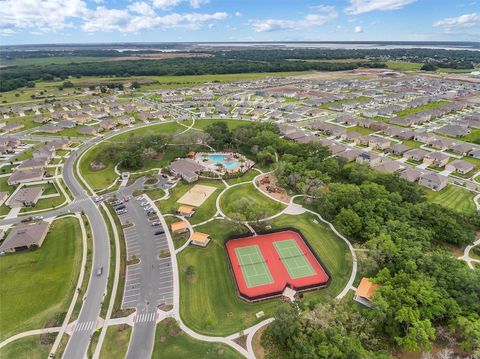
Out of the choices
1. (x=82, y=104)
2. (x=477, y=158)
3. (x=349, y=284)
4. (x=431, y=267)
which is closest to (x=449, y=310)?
(x=431, y=267)

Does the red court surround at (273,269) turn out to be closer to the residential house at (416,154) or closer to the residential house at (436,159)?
the residential house at (436,159)

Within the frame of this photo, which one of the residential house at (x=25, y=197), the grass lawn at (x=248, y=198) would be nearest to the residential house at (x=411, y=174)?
the grass lawn at (x=248, y=198)

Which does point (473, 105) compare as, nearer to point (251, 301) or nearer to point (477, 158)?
point (477, 158)

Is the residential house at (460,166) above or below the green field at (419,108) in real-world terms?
above

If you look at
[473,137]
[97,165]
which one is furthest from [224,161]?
[473,137]

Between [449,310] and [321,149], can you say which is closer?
[449,310]

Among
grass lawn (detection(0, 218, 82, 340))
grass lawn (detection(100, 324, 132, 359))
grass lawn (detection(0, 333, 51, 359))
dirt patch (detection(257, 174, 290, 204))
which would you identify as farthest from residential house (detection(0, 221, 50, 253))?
dirt patch (detection(257, 174, 290, 204))

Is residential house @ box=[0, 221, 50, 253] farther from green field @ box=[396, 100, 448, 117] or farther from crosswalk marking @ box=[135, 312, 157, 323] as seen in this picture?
green field @ box=[396, 100, 448, 117]

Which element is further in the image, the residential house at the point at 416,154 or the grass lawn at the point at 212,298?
the residential house at the point at 416,154

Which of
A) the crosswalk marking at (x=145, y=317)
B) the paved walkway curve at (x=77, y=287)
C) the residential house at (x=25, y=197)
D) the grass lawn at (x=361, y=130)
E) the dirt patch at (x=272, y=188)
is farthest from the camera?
the grass lawn at (x=361, y=130)
